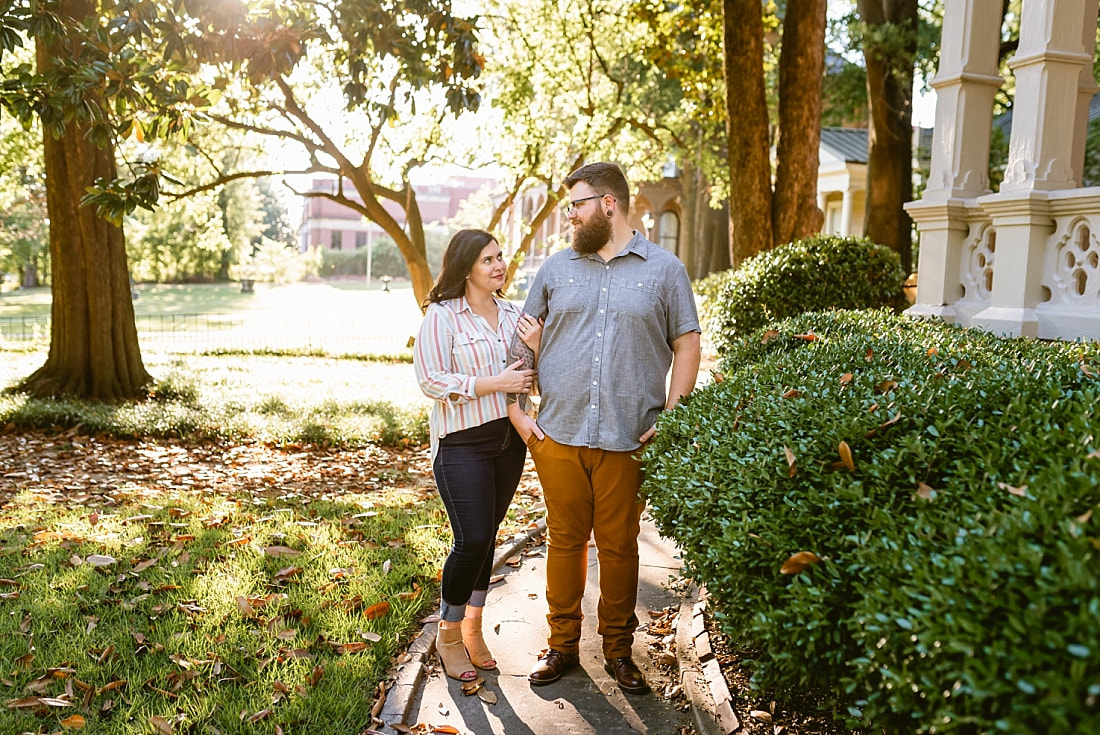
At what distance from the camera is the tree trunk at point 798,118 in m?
11.4

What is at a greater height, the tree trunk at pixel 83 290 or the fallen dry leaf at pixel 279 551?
the tree trunk at pixel 83 290

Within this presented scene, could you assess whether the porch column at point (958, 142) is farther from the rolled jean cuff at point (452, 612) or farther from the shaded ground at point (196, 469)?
the rolled jean cuff at point (452, 612)

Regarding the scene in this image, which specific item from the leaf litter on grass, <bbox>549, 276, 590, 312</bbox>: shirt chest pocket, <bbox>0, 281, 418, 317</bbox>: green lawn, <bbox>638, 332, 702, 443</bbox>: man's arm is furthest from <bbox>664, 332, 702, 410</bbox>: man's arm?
<bbox>0, 281, 418, 317</bbox>: green lawn

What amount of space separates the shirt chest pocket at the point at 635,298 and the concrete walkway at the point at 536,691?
1267 mm

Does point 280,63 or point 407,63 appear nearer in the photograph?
point 280,63

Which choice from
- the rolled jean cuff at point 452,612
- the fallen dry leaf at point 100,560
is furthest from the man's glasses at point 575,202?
the fallen dry leaf at point 100,560

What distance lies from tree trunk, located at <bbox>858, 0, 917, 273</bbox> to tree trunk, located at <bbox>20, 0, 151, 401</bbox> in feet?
41.3

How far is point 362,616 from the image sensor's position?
15.7 feet

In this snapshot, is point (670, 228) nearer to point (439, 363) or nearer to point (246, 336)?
point (246, 336)

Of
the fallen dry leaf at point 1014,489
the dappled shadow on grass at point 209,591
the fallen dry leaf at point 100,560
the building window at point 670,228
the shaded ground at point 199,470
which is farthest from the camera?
the building window at point 670,228

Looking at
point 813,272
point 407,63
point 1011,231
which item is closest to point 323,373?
point 407,63

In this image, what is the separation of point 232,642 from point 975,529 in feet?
11.4

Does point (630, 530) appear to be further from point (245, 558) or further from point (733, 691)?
point (245, 558)

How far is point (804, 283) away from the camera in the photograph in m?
9.20
